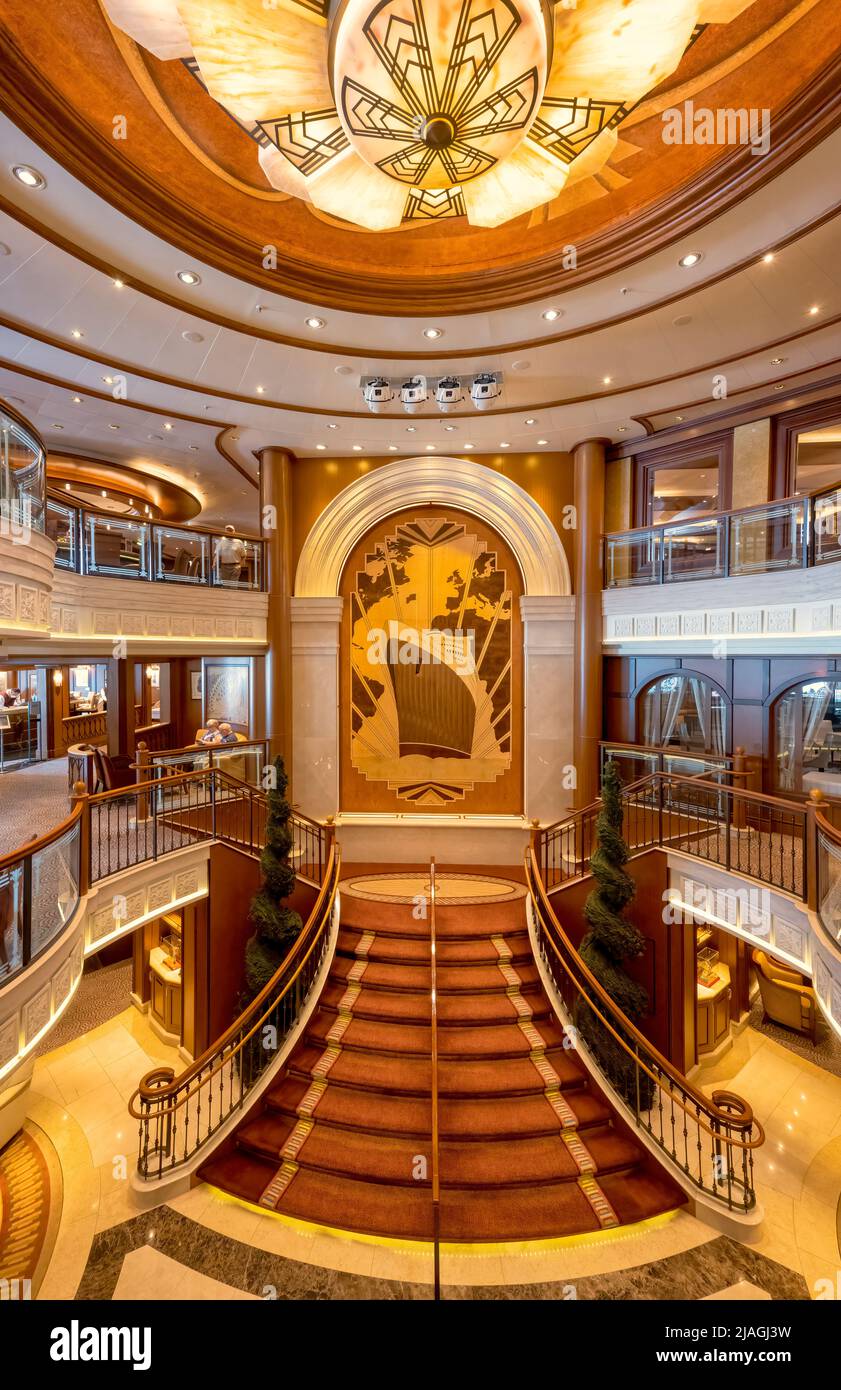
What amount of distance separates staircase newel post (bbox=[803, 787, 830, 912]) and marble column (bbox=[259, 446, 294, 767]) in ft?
21.0

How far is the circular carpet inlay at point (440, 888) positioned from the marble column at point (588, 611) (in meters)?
1.71

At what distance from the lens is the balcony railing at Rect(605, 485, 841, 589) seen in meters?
5.57

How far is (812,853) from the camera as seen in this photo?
432 centimetres

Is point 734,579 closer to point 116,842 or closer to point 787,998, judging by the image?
point 787,998

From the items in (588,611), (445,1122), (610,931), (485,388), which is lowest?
(445,1122)

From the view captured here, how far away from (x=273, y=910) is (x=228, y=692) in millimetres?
4063

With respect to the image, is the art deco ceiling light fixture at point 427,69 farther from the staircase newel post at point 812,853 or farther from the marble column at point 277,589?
the marble column at point 277,589

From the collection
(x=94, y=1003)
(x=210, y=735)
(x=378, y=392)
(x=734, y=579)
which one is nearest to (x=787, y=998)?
(x=734, y=579)

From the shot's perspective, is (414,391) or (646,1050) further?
(414,391)

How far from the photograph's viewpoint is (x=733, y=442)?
23.4 ft

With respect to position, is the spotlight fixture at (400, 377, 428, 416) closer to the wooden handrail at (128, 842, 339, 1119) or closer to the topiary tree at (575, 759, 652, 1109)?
the topiary tree at (575, 759, 652, 1109)

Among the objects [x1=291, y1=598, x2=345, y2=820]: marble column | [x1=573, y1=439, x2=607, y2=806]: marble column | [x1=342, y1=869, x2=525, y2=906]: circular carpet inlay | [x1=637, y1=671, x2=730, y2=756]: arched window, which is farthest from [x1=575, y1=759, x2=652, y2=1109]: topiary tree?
[x1=291, y1=598, x2=345, y2=820]: marble column
